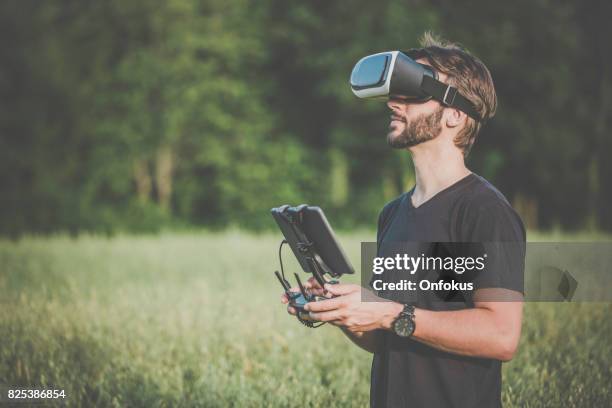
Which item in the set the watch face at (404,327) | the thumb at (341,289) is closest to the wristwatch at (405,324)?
the watch face at (404,327)

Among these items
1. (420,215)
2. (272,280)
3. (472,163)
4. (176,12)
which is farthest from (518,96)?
(420,215)

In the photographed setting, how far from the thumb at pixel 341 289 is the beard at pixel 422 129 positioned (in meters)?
0.65

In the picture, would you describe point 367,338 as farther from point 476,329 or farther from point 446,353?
point 476,329

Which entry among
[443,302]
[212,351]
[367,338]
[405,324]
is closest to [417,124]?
[443,302]

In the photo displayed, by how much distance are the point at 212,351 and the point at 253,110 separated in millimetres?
29131

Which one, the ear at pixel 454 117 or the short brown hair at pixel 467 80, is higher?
the short brown hair at pixel 467 80

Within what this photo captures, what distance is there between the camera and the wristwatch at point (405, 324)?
2.45 metres

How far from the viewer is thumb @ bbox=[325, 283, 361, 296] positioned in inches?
96.2

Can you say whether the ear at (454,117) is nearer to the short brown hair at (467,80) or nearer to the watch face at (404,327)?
the short brown hair at (467,80)

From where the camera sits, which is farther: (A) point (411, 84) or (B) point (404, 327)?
(A) point (411, 84)

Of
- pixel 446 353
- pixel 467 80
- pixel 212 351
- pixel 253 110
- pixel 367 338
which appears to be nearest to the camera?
pixel 446 353

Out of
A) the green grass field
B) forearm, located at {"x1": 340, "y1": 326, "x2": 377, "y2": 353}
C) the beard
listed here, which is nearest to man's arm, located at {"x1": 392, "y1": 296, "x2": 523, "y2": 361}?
forearm, located at {"x1": 340, "y1": 326, "x2": 377, "y2": 353}

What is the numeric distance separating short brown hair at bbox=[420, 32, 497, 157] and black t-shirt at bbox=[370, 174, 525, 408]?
0.22 meters

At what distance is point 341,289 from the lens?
97.0 inches
